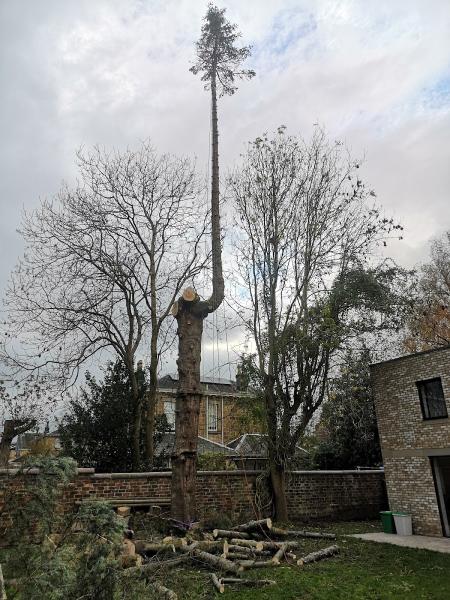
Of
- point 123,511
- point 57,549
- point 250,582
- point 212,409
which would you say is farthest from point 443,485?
point 212,409

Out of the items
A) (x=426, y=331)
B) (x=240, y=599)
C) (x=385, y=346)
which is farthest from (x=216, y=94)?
(x=426, y=331)

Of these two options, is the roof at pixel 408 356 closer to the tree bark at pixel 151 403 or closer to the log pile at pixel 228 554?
the log pile at pixel 228 554

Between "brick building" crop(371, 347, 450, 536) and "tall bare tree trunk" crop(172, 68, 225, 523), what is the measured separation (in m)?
5.76

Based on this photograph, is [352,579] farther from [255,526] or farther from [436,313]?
[436,313]

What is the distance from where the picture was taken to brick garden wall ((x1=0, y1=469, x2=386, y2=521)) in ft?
34.2

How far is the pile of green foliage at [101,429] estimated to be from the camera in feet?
51.2

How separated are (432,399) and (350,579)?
643cm

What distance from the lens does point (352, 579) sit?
279 inches

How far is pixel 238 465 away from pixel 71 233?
875cm

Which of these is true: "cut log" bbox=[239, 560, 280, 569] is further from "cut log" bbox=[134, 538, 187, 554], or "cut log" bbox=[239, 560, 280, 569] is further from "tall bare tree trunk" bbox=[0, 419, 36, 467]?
"tall bare tree trunk" bbox=[0, 419, 36, 467]

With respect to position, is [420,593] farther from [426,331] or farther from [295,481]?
[426,331]

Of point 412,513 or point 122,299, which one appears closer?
point 412,513

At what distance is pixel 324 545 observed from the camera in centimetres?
954

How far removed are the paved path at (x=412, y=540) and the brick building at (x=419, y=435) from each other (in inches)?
24.9
